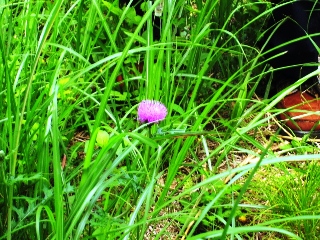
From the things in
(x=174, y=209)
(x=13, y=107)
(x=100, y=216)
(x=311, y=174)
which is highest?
(x=13, y=107)

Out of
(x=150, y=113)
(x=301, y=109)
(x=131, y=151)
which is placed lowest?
(x=301, y=109)

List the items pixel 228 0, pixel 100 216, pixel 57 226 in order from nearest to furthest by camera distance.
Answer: pixel 57 226 → pixel 100 216 → pixel 228 0

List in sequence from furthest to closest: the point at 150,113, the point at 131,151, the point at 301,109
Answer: the point at 301,109 < the point at 131,151 < the point at 150,113

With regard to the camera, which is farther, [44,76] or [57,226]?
[44,76]

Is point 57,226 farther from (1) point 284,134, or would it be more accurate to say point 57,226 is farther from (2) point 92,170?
(1) point 284,134

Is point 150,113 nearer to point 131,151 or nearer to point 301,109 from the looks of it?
point 131,151

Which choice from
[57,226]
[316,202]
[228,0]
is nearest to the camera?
[57,226]

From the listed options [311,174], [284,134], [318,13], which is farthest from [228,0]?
[311,174]

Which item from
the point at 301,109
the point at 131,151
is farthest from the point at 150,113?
the point at 301,109

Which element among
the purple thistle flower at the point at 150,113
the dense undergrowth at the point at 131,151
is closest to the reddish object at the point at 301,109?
the dense undergrowth at the point at 131,151
